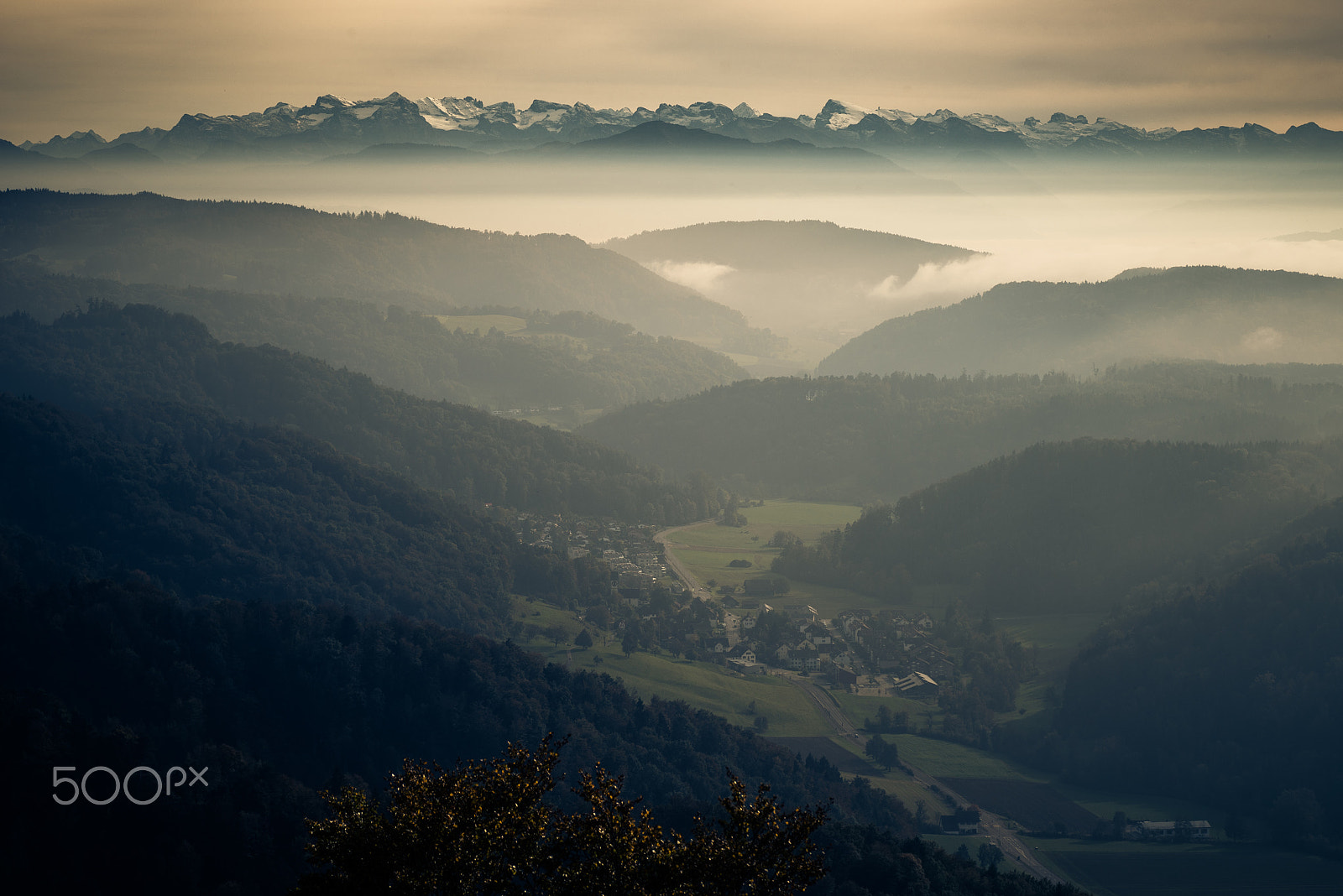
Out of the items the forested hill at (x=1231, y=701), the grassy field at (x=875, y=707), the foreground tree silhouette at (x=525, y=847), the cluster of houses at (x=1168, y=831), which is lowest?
the grassy field at (x=875, y=707)

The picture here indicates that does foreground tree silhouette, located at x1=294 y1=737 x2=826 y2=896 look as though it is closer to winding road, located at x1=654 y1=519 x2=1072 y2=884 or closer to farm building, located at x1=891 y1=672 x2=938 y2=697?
winding road, located at x1=654 y1=519 x2=1072 y2=884

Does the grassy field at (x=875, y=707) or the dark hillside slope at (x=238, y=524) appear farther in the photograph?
the dark hillside slope at (x=238, y=524)

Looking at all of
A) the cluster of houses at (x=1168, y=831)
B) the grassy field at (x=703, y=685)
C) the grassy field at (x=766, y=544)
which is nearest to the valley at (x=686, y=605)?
the grassy field at (x=703, y=685)

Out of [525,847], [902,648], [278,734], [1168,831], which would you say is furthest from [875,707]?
[525,847]

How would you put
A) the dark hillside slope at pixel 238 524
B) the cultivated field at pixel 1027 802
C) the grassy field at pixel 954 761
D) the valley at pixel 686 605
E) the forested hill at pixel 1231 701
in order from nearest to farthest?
the valley at pixel 686 605 → the cultivated field at pixel 1027 802 → the forested hill at pixel 1231 701 → the grassy field at pixel 954 761 → the dark hillside slope at pixel 238 524

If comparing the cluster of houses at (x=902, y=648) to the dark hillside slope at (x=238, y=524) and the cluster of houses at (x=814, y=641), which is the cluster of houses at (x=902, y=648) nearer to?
the cluster of houses at (x=814, y=641)

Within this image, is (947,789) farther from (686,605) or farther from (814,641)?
(686,605)

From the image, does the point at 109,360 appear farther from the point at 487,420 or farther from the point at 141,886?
the point at 141,886

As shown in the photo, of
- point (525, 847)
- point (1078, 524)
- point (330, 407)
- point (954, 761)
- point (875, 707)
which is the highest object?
point (525, 847)
